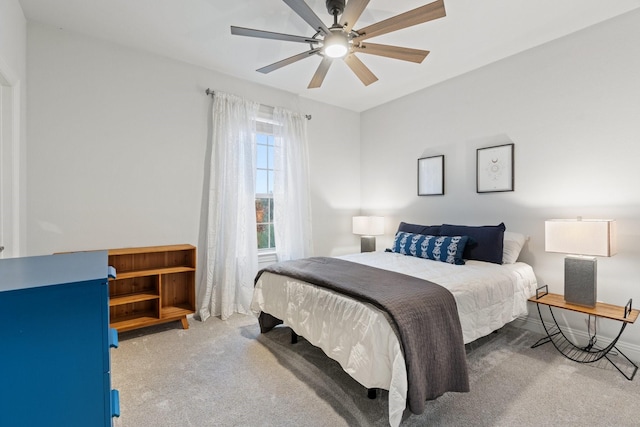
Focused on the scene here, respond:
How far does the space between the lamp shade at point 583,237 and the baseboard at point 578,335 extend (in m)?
0.76

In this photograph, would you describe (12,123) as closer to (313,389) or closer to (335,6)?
(335,6)

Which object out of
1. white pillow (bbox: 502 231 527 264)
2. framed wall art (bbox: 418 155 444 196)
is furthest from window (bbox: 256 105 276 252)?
white pillow (bbox: 502 231 527 264)

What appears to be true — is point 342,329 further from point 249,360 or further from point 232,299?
point 232,299

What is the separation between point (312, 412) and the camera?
1.77m

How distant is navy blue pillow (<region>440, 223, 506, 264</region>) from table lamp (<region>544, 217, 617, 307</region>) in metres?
0.38

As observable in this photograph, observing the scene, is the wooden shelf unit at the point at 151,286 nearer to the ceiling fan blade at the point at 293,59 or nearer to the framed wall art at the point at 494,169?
the ceiling fan blade at the point at 293,59

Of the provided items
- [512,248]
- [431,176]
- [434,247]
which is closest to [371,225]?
[431,176]

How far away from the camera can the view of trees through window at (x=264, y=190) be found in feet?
12.8

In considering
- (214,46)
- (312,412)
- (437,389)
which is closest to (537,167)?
(437,389)

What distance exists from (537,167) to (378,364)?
8.34 feet

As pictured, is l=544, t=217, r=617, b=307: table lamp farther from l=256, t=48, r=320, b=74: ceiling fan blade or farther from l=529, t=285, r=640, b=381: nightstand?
l=256, t=48, r=320, b=74: ceiling fan blade

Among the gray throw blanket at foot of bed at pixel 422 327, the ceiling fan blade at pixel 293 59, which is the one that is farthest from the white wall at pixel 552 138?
the ceiling fan blade at pixel 293 59

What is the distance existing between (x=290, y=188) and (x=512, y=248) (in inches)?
100

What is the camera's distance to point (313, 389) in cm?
199
